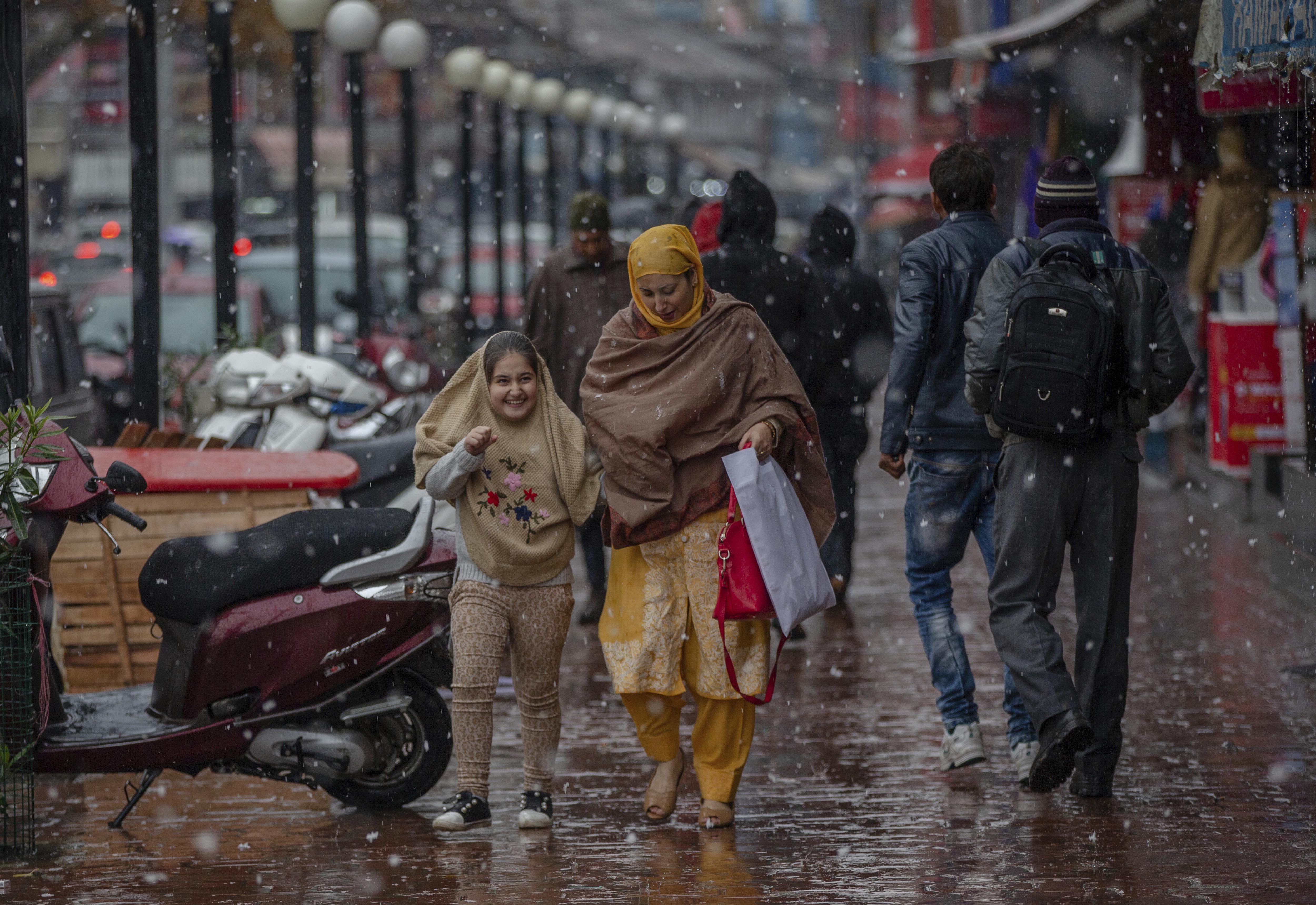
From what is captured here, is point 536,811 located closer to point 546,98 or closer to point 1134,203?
point 1134,203

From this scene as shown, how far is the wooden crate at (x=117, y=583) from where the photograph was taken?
7082mm

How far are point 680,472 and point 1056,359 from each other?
1.21 meters

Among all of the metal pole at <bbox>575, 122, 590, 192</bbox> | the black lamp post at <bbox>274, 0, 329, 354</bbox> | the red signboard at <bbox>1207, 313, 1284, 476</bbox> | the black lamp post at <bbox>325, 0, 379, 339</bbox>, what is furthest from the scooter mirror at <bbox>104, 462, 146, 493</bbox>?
the metal pole at <bbox>575, 122, 590, 192</bbox>

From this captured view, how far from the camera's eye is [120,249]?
35.6 metres

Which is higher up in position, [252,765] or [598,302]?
[598,302]

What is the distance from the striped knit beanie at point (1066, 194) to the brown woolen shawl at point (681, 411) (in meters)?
1.10

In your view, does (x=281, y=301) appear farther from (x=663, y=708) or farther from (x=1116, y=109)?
(x=663, y=708)

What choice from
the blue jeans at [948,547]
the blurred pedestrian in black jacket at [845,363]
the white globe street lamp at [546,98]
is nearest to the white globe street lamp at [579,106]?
the white globe street lamp at [546,98]

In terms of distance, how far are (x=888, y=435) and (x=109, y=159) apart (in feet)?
181

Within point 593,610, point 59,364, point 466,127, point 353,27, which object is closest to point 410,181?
point 466,127

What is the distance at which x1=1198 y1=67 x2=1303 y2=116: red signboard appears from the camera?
930 cm

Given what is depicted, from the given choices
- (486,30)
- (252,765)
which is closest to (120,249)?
(486,30)

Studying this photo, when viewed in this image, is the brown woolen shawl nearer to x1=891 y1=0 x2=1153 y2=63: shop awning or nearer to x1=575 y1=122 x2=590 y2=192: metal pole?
x1=891 y1=0 x2=1153 y2=63: shop awning

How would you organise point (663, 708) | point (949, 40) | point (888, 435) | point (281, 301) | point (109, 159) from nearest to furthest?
1. point (663, 708)
2. point (888, 435)
3. point (281, 301)
4. point (949, 40)
5. point (109, 159)
